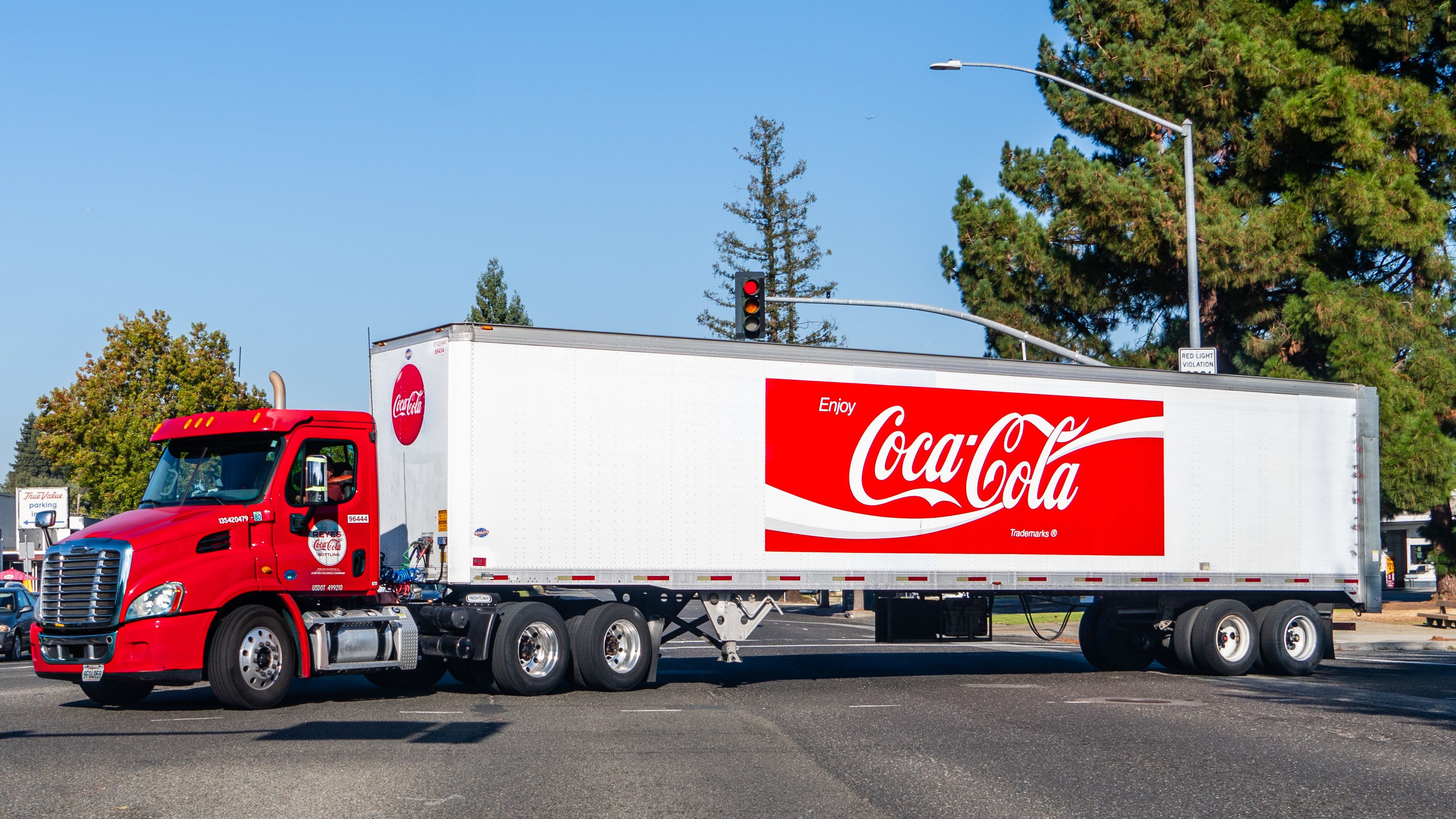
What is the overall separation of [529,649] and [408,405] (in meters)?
3.07

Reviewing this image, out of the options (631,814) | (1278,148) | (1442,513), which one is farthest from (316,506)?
(1442,513)

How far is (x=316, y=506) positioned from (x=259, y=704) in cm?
219

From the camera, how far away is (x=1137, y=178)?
34.5 m

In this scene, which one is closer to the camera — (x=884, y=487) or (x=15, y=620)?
A: (x=884, y=487)

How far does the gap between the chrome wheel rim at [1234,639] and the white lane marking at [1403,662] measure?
387 cm

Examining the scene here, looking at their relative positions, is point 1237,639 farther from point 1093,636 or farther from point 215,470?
point 215,470

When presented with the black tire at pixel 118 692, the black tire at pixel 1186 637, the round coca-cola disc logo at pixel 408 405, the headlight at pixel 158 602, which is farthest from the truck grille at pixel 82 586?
the black tire at pixel 1186 637

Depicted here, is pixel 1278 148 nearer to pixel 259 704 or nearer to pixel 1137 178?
pixel 1137 178

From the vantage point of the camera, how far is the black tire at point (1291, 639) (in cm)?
1952

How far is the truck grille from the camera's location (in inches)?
543

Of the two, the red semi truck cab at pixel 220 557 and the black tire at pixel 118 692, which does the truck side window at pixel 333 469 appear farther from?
the black tire at pixel 118 692

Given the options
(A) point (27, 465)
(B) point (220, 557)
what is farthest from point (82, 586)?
(A) point (27, 465)

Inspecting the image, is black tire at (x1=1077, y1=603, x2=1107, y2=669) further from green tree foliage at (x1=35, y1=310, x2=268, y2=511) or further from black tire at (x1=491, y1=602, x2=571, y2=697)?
green tree foliage at (x1=35, y1=310, x2=268, y2=511)

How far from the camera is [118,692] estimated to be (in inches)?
588
